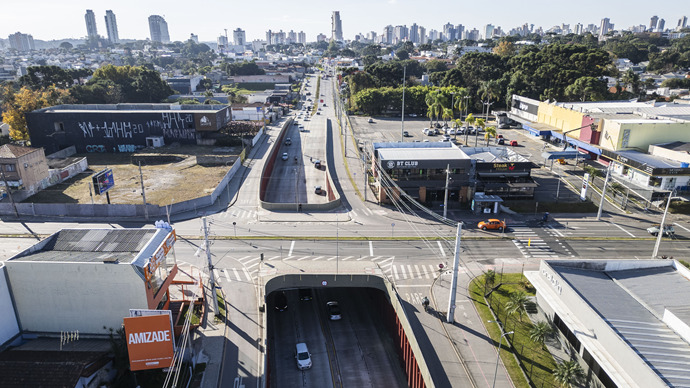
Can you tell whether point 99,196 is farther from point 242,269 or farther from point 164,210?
point 242,269

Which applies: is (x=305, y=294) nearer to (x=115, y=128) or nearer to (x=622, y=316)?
(x=622, y=316)

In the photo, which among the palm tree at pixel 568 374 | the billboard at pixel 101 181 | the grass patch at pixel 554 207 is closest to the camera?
the palm tree at pixel 568 374

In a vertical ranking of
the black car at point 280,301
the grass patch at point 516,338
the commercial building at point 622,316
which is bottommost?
the black car at point 280,301

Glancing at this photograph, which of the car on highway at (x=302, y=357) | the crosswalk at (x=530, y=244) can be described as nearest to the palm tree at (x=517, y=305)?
the crosswalk at (x=530, y=244)

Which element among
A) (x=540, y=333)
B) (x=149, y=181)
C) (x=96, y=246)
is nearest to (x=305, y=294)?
(x=96, y=246)

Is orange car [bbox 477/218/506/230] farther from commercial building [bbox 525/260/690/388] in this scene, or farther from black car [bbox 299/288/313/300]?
black car [bbox 299/288/313/300]

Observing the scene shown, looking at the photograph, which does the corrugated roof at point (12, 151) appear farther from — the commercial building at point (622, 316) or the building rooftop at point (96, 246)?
the commercial building at point (622, 316)

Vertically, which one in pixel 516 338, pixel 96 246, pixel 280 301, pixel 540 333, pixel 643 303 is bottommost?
pixel 280 301

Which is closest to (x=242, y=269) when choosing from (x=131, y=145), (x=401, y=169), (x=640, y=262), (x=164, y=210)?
(x=164, y=210)
